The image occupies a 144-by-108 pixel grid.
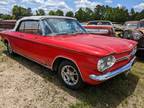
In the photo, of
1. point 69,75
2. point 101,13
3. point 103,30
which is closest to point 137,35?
point 103,30

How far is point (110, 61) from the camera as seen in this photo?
3803 millimetres

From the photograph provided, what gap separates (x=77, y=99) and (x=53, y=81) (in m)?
1.04

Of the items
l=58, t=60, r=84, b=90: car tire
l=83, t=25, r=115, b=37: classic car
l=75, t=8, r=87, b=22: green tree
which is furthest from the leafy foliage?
l=58, t=60, r=84, b=90: car tire

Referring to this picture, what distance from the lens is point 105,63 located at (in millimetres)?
3721

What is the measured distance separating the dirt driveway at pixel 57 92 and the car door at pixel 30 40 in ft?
1.75

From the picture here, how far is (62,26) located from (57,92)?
5.96 feet

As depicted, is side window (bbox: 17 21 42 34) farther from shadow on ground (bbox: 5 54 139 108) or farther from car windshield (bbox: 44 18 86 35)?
shadow on ground (bbox: 5 54 139 108)

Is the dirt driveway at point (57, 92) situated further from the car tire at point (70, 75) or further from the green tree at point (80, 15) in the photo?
the green tree at point (80, 15)

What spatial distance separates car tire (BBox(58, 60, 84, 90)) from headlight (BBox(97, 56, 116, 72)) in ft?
2.04

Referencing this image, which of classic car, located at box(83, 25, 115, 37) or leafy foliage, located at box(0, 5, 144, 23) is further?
leafy foliage, located at box(0, 5, 144, 23)

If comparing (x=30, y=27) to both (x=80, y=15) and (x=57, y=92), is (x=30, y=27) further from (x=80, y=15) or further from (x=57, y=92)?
(x=80, y=15)

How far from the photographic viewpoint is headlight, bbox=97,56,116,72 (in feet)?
12.0

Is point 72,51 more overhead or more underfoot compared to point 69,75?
more overhead

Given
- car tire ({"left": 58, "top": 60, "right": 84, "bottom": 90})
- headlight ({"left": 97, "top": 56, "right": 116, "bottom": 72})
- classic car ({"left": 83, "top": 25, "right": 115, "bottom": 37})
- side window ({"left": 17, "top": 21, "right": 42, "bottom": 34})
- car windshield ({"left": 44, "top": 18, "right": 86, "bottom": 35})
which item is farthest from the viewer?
classic car ({"left": 83, "top": 25, "right": 115, "bottom": 37})
